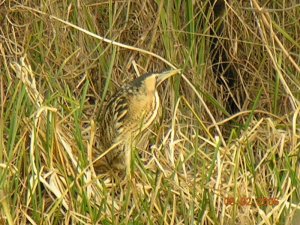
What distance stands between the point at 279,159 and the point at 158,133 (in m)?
0.54

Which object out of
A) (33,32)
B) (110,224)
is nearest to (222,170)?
(110,224)

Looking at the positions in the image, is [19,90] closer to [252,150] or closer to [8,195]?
[8,195]

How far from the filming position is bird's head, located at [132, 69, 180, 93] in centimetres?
506

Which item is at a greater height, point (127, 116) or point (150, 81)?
point (150, 81)

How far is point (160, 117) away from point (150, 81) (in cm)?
21

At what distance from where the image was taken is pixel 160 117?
17.1ft

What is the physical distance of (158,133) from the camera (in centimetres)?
512
